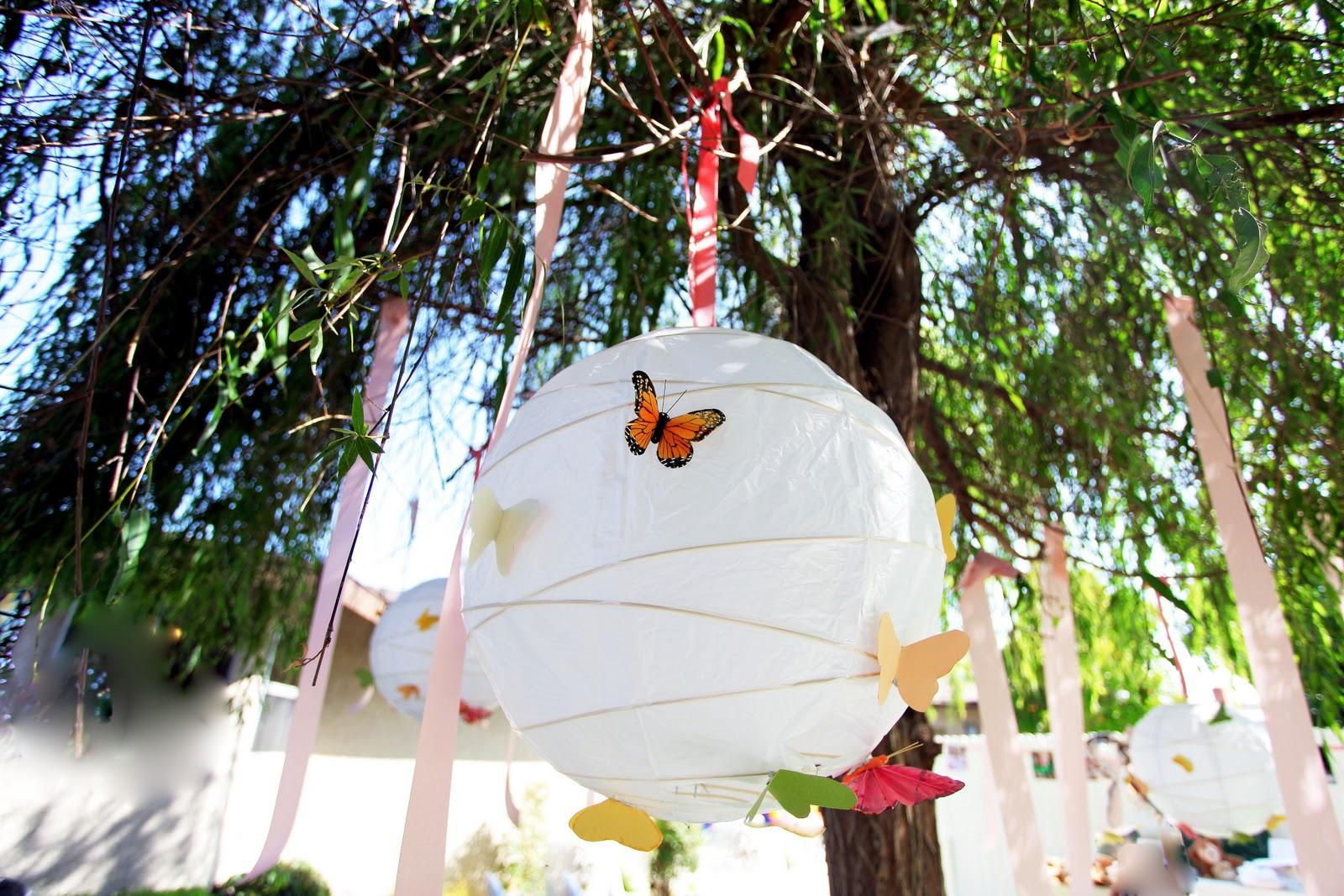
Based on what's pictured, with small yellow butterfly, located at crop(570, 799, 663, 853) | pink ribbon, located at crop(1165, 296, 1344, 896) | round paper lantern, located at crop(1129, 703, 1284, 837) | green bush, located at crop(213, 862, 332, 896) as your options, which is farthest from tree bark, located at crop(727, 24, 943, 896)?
green bush, located at crop(213, 862, 332, 896)

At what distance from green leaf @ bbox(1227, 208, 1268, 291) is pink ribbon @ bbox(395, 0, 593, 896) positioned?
61 centimetres

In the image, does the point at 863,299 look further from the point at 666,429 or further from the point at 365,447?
the point at 365,447

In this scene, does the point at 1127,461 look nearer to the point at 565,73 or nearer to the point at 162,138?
the point at 565,73

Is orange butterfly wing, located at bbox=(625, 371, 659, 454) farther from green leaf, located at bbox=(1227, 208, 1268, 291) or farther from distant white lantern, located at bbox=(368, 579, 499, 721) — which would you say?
distant white lantern, located at bbox=(368, 579, 499, 721)

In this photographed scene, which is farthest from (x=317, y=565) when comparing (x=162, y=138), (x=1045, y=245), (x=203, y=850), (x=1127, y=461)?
(x=203, y=850)

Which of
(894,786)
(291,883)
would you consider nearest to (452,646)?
(894,786)

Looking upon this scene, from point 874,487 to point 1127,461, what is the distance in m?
1.91

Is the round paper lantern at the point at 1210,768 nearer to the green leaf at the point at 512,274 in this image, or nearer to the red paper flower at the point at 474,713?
the red paper flower at the point at 474,713

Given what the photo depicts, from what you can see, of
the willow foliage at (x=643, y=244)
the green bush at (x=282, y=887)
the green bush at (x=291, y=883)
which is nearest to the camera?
the willow foliage at (x=643, y=244)

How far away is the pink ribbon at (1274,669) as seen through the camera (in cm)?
132

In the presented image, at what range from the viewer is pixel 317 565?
221 centimetres

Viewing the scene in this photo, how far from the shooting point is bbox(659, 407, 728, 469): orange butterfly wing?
0.67 meters

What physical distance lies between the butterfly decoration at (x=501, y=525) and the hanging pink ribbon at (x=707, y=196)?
0.33m

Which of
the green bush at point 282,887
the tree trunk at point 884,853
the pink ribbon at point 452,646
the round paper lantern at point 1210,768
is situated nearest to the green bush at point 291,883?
the green bush at point 282,887
